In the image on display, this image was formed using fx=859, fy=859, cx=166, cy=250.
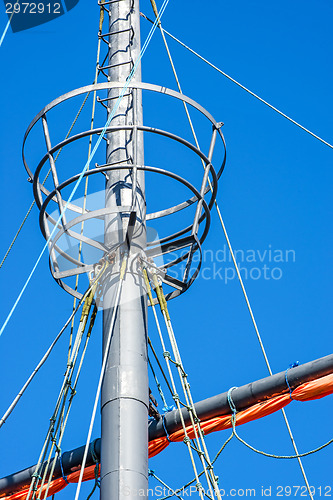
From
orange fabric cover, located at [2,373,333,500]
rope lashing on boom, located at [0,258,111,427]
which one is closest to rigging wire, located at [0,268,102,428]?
rope lashing on boom, located at [0,258,111,427]

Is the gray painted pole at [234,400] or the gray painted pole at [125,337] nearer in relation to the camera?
the gray painted pole at [125,337]

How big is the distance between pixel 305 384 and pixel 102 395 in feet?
9.44

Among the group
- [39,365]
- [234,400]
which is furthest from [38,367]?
[234,400]

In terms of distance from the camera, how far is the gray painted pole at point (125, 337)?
712 centimetres

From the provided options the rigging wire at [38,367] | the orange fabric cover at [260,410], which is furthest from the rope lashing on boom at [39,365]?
the orange fabric cover at [260,410]

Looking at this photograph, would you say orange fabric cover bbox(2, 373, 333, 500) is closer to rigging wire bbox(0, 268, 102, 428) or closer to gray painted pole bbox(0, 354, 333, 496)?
gray painted pole bbox(0, 354, 333, 496)

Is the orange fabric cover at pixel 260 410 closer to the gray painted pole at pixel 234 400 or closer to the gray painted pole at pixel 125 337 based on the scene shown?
the gray painted pole at pixel 234 400

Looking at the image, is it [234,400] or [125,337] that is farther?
[234,400]

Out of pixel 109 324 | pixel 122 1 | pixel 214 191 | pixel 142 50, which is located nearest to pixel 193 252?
pixel 214 191

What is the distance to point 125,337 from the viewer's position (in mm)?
7848

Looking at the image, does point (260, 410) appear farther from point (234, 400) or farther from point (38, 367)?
point (38, 367)

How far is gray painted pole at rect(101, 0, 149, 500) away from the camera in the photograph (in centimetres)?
712

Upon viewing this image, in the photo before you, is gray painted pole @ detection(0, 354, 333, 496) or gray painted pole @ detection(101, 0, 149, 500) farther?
gray painted pole @ detection(0, 354, 333, 496)

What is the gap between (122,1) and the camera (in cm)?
1063
